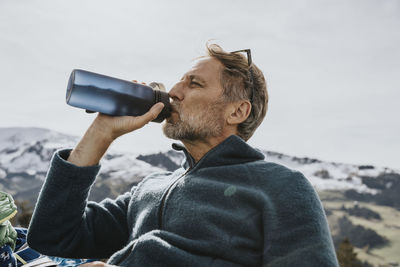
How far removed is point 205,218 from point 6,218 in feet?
3.98

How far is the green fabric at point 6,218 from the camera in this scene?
201 centimetres

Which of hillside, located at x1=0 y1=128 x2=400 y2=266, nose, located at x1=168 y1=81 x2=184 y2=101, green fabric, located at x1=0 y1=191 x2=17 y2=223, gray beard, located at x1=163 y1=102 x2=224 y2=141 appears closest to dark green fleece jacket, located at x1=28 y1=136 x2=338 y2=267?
gray beard, located at x1=163 y1=102 x2=224 y2=141

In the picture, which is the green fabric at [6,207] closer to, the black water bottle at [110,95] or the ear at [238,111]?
the black water bottle at [110,95]

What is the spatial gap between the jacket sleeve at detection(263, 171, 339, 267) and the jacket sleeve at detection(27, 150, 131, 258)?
0.97 meters

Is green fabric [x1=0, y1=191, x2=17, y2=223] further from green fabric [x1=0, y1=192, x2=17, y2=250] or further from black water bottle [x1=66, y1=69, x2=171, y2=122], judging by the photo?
black water bottle [x1=66, y1=69, x2=171, y2=122]

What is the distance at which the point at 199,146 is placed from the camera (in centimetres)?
211

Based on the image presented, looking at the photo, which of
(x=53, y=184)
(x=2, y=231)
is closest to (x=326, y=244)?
(x=53, y=184)

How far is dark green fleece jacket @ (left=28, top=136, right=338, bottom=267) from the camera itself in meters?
1.48

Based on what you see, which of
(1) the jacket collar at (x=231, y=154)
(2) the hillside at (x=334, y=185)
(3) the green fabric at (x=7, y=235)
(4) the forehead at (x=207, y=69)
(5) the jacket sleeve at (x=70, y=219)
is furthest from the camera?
(2) the hillside at (x=334, y=185)

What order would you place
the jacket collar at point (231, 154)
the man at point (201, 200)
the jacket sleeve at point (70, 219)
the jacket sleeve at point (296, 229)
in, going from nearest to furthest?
the jacket sleeve at point (296, 229) → the man at point (201, 200) → the jacket sleeve at point (70, 219) → the jacket collar at point (231, 154)

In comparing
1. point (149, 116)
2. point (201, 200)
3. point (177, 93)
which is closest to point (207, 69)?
point (177, 93)

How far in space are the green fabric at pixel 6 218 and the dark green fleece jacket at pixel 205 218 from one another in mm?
270

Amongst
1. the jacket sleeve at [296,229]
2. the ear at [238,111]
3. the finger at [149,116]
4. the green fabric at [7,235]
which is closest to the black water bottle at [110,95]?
the finger at [149,116]

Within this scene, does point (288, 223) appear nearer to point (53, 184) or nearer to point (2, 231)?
point (53, 184)
